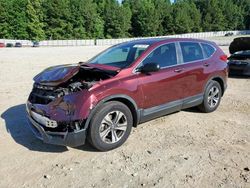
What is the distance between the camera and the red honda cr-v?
4.59 m

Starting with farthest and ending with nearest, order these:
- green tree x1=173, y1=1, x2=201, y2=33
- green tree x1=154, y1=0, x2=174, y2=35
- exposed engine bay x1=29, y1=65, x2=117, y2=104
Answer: green tree x1=173, y1=1, x2=201, y2=33 < green tree x1=154, y1=0, x2=174, y2=35 < exposed engine bay x1=29, y1=65, x2=117, y2=104

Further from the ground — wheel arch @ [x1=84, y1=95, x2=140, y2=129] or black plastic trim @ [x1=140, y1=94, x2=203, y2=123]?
wheel arch @ [x1=84, y1=95, x2=140, y2=129]

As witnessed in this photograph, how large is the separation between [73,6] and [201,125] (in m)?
78.5

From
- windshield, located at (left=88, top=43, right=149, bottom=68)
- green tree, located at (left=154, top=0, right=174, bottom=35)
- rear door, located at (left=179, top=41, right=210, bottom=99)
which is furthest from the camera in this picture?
green tree, located at (left=154, top=0, right=174, bottom=35)

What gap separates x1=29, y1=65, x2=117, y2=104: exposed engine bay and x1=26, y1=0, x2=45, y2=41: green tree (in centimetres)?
6810

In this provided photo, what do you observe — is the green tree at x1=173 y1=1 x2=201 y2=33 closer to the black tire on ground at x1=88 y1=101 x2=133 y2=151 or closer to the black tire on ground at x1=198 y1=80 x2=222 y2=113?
the black tire on ground at x1=198 y1=80 x2=222 y2=113

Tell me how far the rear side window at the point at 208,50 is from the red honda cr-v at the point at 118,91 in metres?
0.03

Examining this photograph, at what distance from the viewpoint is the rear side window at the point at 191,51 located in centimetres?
617

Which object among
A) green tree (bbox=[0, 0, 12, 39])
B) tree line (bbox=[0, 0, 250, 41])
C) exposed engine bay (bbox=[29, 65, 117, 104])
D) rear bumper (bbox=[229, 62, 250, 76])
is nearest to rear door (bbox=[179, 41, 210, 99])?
exposed engine bay (bbox=[29, 65, 117, 104])

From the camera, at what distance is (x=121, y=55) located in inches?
235

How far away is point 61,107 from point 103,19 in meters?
83.4

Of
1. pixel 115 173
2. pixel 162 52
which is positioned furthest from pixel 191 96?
pixel 115 173

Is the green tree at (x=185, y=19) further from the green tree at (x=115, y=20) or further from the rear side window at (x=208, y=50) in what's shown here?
the rear side window at (x=208, y=50)

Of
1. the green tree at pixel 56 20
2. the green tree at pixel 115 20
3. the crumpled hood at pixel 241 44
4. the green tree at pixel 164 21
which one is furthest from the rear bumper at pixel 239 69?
the green tree at pixel 164 21
